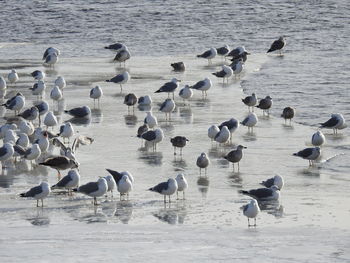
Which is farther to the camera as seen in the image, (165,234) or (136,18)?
(136,18)

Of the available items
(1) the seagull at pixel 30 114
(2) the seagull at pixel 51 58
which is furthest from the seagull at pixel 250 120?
(2) the seagull at pixel 51 58

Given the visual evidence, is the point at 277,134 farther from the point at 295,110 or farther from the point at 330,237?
the point at 330,237

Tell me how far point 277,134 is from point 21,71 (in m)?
12.2

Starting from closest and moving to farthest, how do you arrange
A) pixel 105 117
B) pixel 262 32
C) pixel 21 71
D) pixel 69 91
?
1. pixel 105 117
2. pixel 69 91
3. pixel 21 71
4. pixel 262 32

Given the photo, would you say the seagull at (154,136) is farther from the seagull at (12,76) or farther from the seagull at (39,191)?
the seagull at (12,76)

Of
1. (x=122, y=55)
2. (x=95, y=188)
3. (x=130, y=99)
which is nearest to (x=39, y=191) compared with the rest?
(x=95, y=188)

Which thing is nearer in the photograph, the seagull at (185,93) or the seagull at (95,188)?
the seagull at (95,188)

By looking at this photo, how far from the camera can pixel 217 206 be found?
20.7 meters

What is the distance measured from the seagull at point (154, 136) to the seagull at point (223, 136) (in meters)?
1.28

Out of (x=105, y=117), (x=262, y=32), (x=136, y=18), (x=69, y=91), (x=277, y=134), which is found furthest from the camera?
(x=136, y=18)

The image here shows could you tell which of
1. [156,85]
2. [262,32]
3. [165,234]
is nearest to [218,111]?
[156,85]

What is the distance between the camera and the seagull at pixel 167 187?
20922 mm

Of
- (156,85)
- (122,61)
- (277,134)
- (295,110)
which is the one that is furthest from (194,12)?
(277,134)

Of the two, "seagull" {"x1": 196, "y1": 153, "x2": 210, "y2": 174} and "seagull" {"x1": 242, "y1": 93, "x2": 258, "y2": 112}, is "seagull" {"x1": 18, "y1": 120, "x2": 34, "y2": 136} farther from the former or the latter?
"seagull" {"x1": 242, "y1": 93, "x2": 258, "y2": 112}
